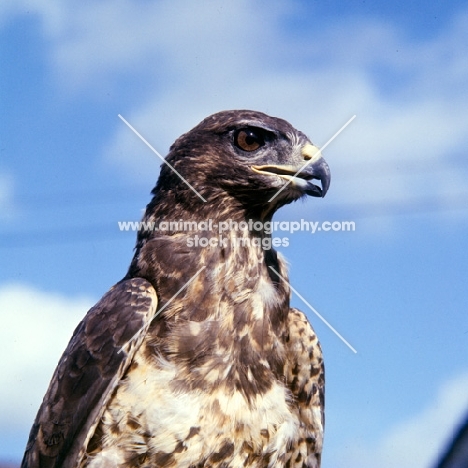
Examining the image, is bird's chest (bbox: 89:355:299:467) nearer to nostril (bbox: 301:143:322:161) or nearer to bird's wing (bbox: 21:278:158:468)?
bird's wing (bbox: 21:278:158:468)

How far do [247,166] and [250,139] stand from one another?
9.0 inches

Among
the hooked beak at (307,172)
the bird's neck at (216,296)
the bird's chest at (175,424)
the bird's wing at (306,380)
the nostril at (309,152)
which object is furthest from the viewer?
the bird's wing at (306,380)

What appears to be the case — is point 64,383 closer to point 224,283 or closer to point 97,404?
point 97,404

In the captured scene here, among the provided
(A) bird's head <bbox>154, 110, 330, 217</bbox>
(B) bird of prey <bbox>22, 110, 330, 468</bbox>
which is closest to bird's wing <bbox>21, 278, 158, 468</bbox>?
(B) bird of prey <bbox>22, 110, 330, 468</bbox>

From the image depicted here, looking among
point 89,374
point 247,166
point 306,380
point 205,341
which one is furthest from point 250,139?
point 89,374

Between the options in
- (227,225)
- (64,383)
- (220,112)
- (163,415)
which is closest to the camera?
(163,415)

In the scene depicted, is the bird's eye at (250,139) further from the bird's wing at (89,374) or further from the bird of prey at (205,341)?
the bird's wing at (89,374)

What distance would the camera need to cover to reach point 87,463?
498 centimetres

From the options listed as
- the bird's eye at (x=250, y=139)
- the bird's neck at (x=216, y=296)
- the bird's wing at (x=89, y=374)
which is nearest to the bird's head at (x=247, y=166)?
the bird's eye at (x=250, y=139)

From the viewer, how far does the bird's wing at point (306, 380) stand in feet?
19.2

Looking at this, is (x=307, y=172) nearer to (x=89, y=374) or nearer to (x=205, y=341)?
(x=205, y=341)

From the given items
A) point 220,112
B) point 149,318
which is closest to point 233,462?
point 149,318

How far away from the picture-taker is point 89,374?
5.08 m

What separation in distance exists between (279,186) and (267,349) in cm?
119
